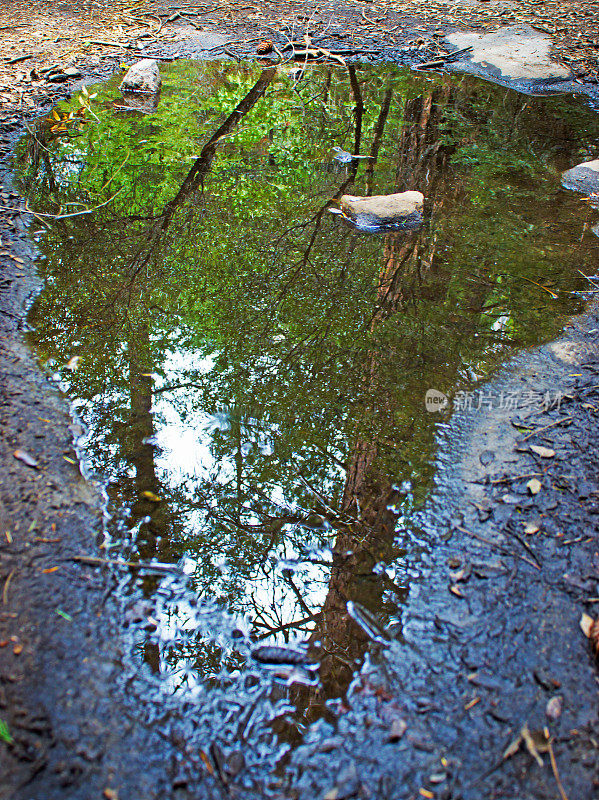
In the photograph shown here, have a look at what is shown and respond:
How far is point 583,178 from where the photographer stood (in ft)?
13.0

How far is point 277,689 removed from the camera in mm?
1616

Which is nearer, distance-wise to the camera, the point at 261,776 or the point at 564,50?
the point at 261,776

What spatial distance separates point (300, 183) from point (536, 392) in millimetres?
2417

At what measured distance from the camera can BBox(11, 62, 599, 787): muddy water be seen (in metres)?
1.80

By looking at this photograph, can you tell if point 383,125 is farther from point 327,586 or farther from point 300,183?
point 327,586

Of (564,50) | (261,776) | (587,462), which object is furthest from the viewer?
(564,50)

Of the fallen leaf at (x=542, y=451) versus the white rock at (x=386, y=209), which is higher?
the white rock at (x=386, y=209)

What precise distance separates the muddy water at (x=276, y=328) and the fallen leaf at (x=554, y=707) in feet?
1.48

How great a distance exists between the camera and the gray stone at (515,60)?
5250mm

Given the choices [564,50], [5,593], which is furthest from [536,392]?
[564,50]

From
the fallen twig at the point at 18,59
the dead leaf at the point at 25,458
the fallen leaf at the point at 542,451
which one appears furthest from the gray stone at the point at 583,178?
the fallen twig at the point at 18,59

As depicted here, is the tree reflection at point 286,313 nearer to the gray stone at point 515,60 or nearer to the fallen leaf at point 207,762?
the fallen leaf at point 207,762

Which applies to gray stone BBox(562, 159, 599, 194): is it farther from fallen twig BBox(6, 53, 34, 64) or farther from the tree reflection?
fallen twig BBox(6, 53, 34, 64)

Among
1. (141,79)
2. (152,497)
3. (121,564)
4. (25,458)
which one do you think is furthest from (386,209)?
(141,79)
